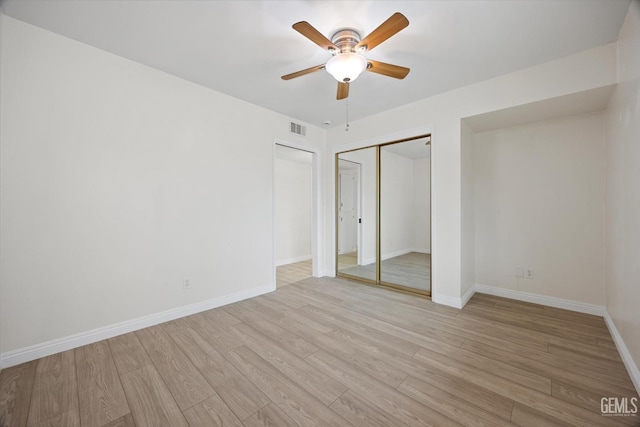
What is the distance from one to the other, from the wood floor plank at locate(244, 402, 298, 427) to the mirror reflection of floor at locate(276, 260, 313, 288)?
2.40 meters

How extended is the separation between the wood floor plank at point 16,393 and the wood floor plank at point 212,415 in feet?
3.02

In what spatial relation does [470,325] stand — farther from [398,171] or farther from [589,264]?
[398,171]

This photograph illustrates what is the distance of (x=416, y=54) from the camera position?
2.26m

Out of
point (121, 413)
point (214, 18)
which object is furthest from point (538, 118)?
point (121, 413)

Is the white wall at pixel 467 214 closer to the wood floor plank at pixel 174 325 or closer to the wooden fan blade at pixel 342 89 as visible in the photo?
the wooden fan blade at pixel 342 89

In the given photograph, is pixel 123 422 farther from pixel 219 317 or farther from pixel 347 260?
pixel 347 260

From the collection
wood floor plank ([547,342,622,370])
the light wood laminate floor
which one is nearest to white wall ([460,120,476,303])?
the light wood laminate floor

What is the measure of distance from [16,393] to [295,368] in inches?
72.2

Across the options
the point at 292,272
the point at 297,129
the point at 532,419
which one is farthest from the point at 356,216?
the point at 532,419

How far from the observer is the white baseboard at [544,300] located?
8.93ft

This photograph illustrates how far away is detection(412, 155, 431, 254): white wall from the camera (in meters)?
3.46

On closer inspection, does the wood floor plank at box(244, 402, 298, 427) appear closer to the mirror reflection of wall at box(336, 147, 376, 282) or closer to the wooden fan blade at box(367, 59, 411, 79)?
the wooden fan blade at box(367, 59, 411, 79)

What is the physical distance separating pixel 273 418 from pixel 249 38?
2.80m

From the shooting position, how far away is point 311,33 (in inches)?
64.1
